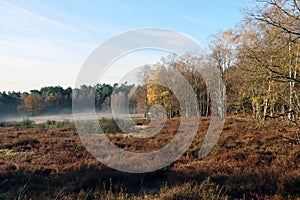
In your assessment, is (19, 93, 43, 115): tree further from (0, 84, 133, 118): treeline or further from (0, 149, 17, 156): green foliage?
(0, 149, 17, 156): green foliage

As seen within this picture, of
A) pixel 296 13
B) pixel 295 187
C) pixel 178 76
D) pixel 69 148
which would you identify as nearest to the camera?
pixel 295 187

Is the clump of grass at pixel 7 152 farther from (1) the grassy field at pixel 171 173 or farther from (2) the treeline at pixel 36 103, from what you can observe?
(2) the treeline at pixel 36 103

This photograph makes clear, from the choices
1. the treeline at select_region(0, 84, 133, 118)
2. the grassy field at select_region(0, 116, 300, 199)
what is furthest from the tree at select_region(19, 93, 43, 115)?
the grassy field at select_region(0, 116, 300, 199)

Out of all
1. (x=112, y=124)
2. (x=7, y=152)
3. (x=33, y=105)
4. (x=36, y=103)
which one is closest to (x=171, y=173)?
(x=7, y=152)

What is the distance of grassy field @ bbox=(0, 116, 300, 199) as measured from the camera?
19.0ft

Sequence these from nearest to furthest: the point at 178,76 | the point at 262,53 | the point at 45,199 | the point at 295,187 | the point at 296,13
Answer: the point at 45,199
the point at 295,187
the point at 296,13
the point at 262,53
the point at 178,76

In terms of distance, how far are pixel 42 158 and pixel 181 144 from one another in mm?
6120

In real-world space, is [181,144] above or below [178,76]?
below

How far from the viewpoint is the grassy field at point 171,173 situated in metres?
5.78

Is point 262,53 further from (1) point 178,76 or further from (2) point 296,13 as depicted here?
(1) point 178,76

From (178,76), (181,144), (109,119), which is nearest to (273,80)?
(181,144)

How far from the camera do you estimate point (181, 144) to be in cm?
1319

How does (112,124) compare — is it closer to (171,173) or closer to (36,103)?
(171,173)

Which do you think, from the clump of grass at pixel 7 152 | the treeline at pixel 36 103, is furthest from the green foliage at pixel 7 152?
the treeline at pixel 36 103
